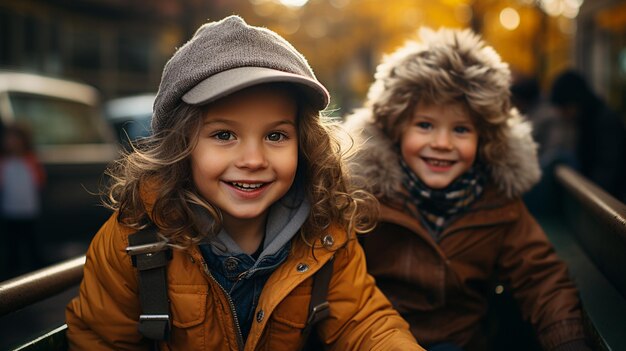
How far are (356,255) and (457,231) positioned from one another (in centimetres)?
55

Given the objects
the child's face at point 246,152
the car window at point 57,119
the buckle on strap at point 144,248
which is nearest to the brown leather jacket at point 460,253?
the child's face at point 246,152

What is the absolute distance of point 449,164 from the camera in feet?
8.82

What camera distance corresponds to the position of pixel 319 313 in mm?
2168

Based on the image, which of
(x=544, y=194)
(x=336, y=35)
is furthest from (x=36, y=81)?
(x=336, y=35)

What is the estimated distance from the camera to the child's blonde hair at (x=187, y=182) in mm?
2111

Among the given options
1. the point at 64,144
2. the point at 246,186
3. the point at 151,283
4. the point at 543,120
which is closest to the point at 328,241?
the point at 246,186

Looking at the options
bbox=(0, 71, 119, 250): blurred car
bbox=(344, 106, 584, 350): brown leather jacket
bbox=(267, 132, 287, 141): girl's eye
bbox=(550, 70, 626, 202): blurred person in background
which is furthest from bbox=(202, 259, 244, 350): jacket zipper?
bbox=(0, 71, 119, 250): blurred car

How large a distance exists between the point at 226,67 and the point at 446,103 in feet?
3.51

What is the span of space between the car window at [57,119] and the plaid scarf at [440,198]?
6.24 metres

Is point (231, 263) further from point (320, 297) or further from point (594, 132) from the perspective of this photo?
point (594, 132)

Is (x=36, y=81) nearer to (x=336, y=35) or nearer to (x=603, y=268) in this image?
(x=603, y=268)

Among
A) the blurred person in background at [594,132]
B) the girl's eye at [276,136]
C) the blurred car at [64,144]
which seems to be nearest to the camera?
the girl's eye at [276,136]

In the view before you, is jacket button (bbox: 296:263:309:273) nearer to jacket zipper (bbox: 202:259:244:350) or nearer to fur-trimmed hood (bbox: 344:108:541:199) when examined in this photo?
jacket zipper (bbox: 202:259:244:350)

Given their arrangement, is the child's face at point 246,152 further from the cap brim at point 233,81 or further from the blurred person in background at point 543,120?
the blurred person in background at point 543,120
